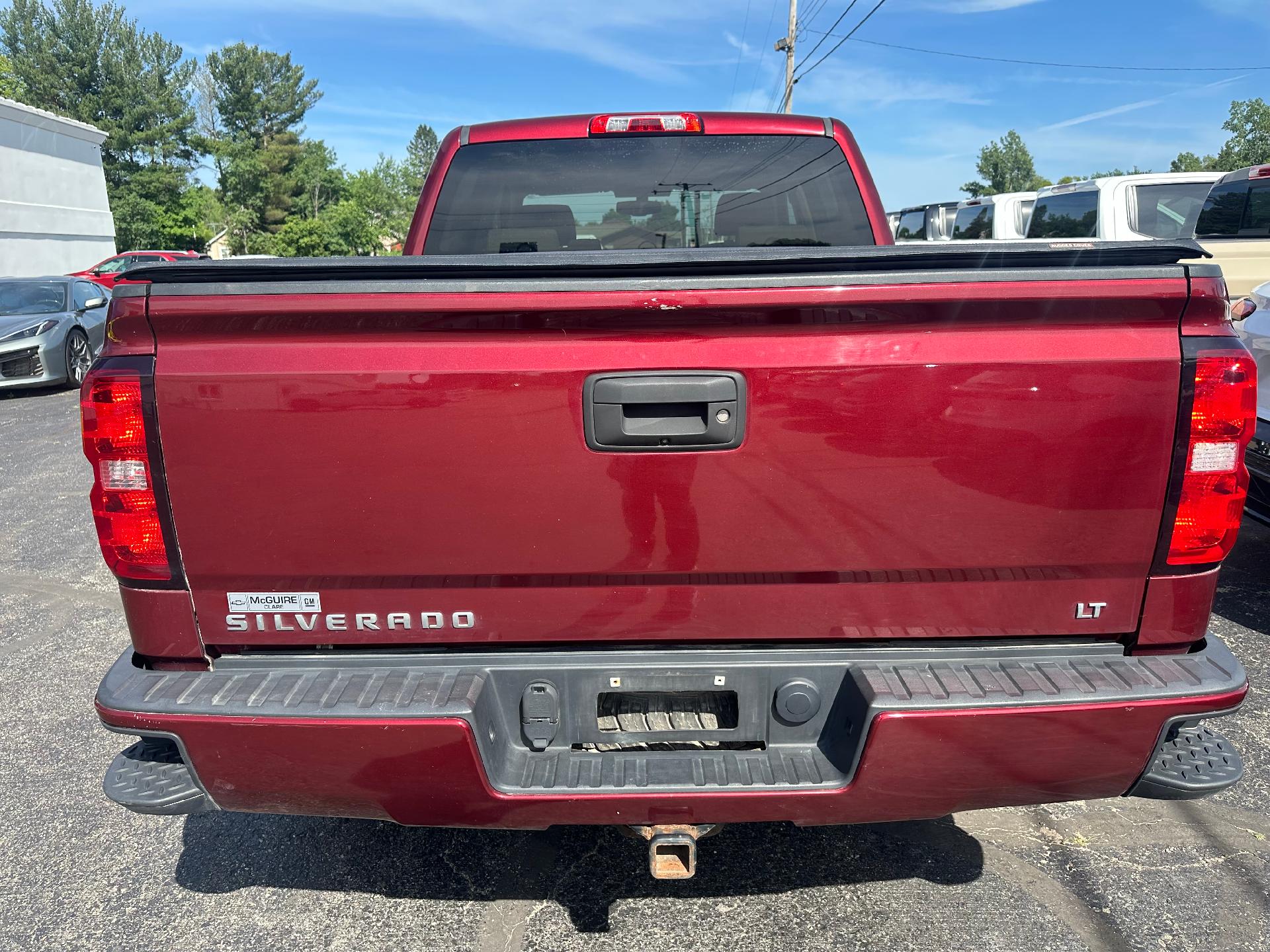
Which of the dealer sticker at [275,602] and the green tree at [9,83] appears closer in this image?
the dealer sticker at [275,602]

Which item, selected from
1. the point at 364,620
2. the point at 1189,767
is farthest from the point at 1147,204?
the point at 364,620

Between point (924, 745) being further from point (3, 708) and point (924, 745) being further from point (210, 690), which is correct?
point (3, 708)

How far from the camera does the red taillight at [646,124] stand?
11.7 feet

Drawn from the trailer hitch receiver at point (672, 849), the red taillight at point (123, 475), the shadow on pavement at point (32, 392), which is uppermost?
the red taillight at point (123, 475)

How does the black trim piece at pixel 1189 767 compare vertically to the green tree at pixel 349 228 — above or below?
below

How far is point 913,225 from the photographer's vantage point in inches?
955

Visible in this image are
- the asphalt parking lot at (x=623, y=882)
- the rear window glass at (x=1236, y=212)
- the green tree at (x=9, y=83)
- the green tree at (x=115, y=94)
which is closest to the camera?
the asphalt parking lot at (x=623, y=882)

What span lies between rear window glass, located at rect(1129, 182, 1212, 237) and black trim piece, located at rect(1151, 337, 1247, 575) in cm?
1053

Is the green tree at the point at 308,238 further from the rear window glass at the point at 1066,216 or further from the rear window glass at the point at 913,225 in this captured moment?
the rear window glass at the point at 1066,216

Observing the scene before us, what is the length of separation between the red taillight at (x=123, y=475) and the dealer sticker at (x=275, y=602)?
6.4 inches

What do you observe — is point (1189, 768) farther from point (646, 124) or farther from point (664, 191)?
point (646, 124)

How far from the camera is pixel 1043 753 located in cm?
197

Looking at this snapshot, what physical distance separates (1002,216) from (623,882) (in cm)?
1632

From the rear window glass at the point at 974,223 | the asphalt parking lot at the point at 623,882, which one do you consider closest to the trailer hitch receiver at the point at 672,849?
the asphalt parking lot at the point at 623,882
